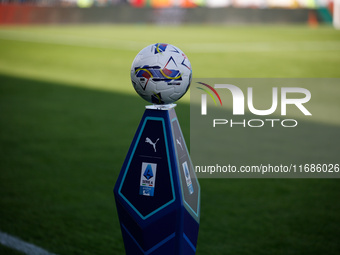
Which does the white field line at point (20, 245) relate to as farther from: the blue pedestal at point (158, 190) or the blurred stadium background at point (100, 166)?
the blue pedestal at point (158, 190)

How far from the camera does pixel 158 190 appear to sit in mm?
2398

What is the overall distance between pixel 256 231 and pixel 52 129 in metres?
4.04

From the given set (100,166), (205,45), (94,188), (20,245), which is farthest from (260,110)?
(205,45)

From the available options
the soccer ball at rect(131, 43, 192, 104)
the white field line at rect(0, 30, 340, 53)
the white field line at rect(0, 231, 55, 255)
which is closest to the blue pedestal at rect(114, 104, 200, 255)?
the soccer ball at rect(131, 43, 192, 104)

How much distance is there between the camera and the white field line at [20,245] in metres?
3.12

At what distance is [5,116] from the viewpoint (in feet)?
24.0

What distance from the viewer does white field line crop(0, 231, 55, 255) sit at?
312 centimetres

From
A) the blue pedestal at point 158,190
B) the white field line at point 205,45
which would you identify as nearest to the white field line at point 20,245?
the blue pedestal at point 158,190

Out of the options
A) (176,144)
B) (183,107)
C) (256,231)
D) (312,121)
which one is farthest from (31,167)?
(312,121)

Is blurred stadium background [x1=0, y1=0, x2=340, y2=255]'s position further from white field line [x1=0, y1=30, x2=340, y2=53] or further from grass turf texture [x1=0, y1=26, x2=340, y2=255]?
white field line [x1=0, y1=30, x2=340, y2=53]

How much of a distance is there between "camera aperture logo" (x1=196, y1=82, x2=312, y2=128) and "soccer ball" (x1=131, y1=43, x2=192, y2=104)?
3.22 metres

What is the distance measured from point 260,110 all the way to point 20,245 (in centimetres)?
573

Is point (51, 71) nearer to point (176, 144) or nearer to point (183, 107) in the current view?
point (183, 107)

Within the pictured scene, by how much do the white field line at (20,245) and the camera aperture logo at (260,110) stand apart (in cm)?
304
